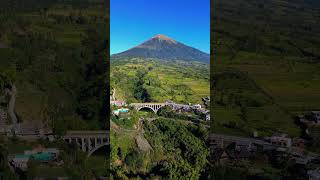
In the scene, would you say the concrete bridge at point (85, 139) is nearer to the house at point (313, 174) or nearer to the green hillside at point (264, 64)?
the green hillside at point (264, 64)

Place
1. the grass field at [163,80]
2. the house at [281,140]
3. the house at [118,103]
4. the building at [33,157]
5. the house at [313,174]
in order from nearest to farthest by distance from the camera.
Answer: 1. the building at [33,157]
2. the house at [313,174]
3. the house at [281,140]
4. the house at [118,103]
5. the grass field at [163,80]

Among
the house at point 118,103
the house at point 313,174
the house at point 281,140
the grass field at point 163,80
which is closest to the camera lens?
the house at point 313,174

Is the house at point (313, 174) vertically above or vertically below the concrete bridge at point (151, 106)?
below

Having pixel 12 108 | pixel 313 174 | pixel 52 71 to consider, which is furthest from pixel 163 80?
pixel 313 174

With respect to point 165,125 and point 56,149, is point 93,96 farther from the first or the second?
point 165,125

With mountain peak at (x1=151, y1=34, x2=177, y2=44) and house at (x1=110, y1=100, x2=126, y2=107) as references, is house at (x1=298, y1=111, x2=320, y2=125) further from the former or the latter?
house at (x1=110, y1=100, x2=126, y2=107)

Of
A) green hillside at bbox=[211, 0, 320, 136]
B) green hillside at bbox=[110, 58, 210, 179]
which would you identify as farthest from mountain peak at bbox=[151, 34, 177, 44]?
green hillside at bbox=[211, 0, 320, 136]

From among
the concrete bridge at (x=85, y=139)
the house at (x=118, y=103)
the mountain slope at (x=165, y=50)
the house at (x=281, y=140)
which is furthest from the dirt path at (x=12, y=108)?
the house at (x=281, y=140)

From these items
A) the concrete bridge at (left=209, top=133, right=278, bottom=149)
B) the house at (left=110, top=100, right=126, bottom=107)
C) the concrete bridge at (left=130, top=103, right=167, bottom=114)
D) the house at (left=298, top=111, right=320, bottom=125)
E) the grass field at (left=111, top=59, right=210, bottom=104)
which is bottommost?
the concrete bridge at (left=209, top=133, right=278, bottom=149)

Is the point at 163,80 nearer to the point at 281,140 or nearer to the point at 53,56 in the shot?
the point at 53,56
